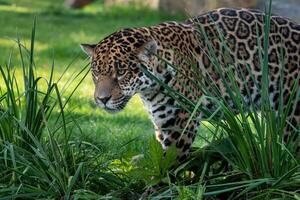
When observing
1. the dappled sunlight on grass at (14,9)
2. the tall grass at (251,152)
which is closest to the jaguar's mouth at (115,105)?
the tall grass at (251,152)

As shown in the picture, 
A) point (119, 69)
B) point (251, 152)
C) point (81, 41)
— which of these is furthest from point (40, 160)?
point (81, 41)

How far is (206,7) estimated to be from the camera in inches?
694

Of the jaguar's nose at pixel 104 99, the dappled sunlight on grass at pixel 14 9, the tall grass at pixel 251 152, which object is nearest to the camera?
the tall grass at pixel 251 152

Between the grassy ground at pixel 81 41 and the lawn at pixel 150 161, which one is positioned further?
the grassy ground at pixel 81 41

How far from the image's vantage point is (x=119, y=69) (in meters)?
6.72

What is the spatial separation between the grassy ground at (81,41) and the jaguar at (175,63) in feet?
1.38

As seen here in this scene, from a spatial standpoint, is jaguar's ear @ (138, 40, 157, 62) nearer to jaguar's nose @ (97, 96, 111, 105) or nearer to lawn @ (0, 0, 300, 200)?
jaguar's nose @ (97, 96, 111, 105)

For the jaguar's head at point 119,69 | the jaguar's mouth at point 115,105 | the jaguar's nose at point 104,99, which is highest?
the jaguar's head at point 119,69

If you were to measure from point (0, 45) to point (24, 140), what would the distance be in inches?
355

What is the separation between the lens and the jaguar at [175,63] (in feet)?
22.1

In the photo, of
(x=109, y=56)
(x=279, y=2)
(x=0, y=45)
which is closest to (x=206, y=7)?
(x=279, y=2)

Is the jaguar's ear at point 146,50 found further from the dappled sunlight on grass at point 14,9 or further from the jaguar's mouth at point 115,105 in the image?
the dappled sunlight on grass at point 14,9

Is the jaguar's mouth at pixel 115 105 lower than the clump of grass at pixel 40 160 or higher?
higher

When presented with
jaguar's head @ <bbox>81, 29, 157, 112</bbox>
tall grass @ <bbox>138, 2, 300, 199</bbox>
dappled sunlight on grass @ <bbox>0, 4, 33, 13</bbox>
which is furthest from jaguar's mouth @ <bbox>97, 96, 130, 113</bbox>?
dappled sunlight on grass @ <bbox>0, 4, 33, 13</bbox>
